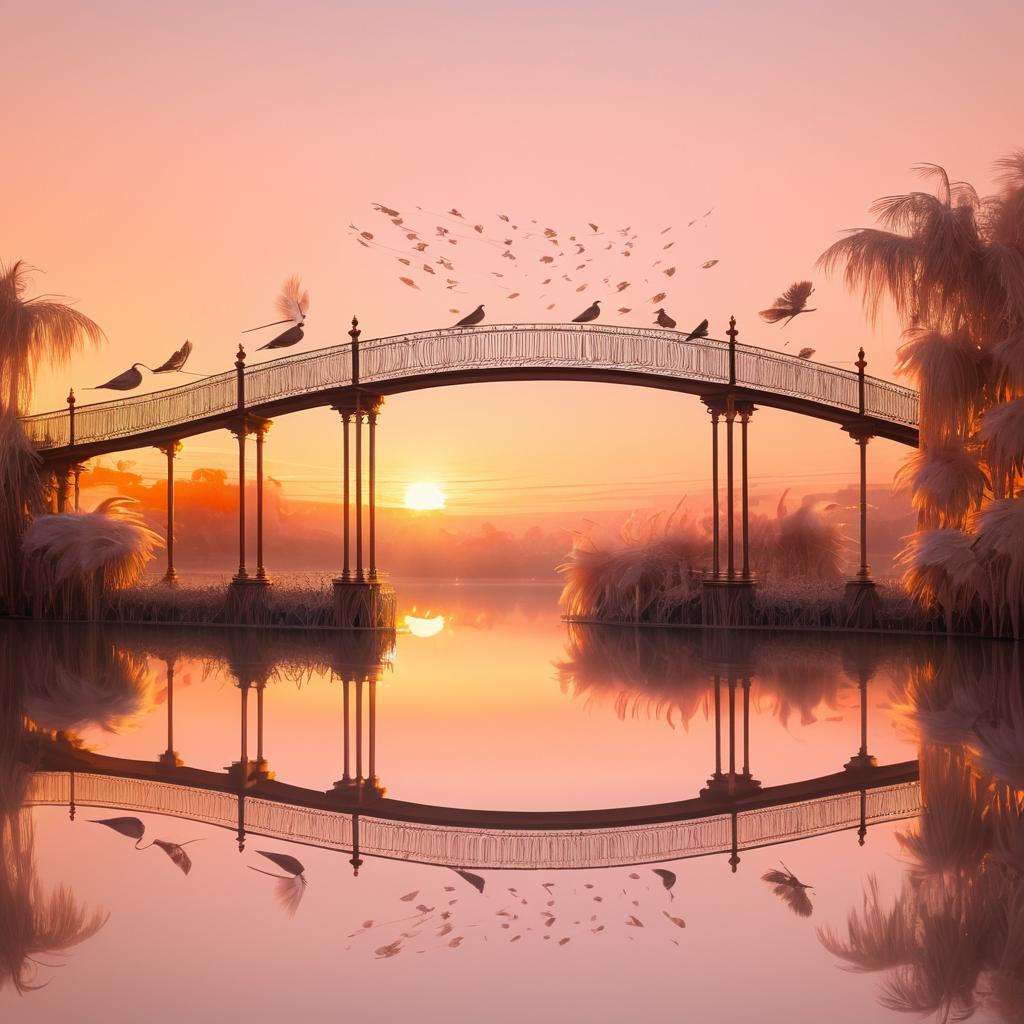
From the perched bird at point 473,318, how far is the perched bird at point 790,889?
16626 millimetres

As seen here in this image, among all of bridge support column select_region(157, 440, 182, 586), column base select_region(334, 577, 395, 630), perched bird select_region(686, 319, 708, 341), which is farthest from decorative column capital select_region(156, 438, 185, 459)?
perched bird select_region(686, 319, 708, 341)

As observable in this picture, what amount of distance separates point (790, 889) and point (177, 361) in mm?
21135

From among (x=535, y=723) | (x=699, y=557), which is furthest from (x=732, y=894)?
(x=699, y=557)

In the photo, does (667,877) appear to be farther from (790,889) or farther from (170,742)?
(170,742)

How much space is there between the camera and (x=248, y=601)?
21.3 m

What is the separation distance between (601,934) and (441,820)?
70.0 inches

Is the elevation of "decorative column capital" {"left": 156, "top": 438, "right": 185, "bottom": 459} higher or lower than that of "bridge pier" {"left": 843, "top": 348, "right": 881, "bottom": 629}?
higher

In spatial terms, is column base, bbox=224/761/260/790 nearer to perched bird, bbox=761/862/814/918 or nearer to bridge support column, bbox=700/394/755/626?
perched bird, bbox=761/862/814/918

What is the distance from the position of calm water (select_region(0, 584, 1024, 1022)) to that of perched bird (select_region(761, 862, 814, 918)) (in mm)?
20

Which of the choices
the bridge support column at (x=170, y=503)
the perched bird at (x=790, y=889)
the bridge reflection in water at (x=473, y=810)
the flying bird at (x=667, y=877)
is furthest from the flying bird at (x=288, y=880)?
the bridge support column at (x=170, y=503)

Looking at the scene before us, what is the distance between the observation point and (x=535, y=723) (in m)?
8.88

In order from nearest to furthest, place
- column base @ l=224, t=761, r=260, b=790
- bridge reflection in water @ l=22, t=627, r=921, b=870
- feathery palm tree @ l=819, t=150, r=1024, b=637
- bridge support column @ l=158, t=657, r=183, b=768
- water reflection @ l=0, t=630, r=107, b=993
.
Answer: water reflection @ l=0, t=630, r=107, b=993 → bridge reflection in water @ l=22, t=627, r=921, b=870 → column base @ l=224, t=761, r=260, b=790 → bridge support column @ l=158, t=657, r=183, b=768 → feathery palm tree @ l=819, t=150, r=1024, b=637

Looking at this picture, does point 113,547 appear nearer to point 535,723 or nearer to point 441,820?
point 535,723

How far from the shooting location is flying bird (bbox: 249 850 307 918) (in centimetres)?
430
